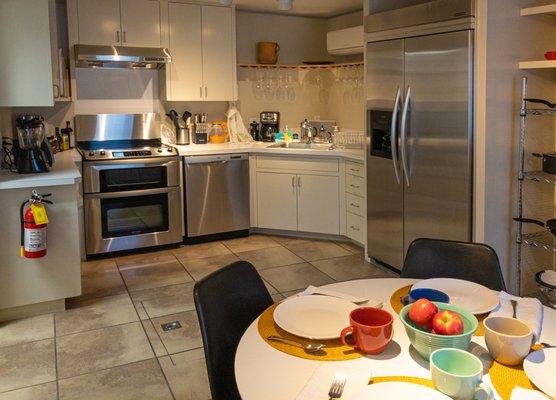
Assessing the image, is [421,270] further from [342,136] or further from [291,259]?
[342,136]

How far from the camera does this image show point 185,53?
5.16m

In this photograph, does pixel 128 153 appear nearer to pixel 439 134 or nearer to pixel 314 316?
pixel 439 134

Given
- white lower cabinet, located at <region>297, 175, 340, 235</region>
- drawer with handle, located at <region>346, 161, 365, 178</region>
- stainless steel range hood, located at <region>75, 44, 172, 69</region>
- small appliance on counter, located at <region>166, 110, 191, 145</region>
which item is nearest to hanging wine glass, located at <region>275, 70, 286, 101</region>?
small appliance on counter, located at <region>166, 110, 191, 145</region>

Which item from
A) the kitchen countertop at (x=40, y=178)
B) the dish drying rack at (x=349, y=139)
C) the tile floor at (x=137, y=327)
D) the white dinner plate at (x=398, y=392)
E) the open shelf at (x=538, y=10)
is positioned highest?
the open shelf at (x=538, y=10)

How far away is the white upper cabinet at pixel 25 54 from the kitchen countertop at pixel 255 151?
1.68m

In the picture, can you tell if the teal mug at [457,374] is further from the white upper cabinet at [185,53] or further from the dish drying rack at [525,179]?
the white upper cabinet at [185,53]

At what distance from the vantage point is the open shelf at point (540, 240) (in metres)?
3.38

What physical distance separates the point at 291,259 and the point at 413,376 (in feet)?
11.0

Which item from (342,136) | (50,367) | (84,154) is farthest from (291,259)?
(50,367)

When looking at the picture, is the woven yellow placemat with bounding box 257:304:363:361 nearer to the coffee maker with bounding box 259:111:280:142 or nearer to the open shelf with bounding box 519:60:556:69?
the open shelf with bounding box 519:60:556:69

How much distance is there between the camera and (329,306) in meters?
1.67

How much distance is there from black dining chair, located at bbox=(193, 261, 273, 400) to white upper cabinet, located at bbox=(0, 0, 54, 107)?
2113mm

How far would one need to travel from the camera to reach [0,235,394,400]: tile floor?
2.64m

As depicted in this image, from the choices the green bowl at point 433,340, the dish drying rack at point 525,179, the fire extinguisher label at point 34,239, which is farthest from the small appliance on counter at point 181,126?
the green bowl at point 433,340
